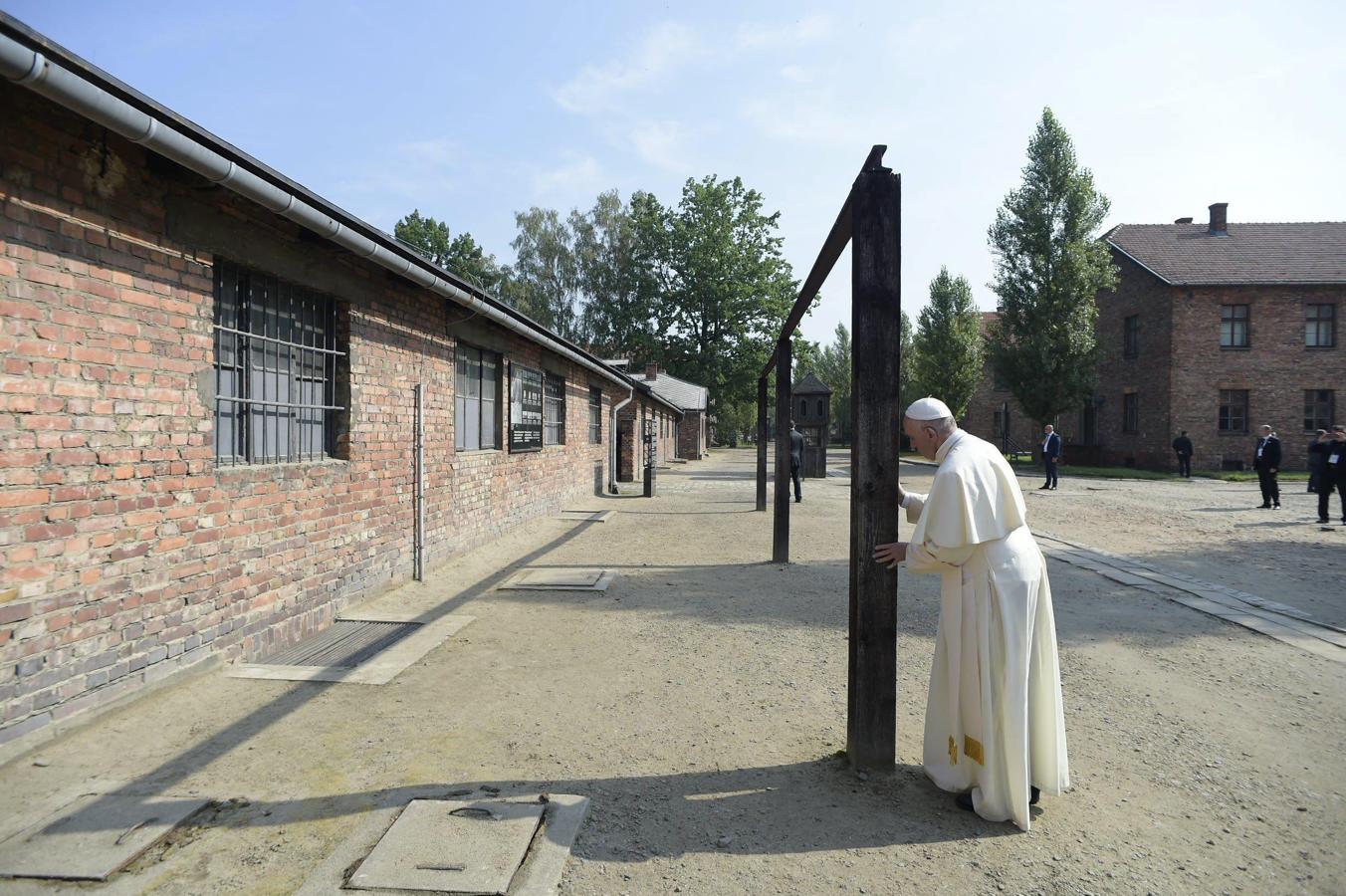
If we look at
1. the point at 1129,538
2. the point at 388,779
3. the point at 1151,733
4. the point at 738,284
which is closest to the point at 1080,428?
the point at 738,284

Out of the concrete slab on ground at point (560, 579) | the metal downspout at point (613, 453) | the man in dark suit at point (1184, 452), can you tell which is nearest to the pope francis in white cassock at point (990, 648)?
the concrete slab on ground at point (560, 579)

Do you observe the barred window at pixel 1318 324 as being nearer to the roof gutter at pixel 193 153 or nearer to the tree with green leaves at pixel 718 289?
the tree with green leaves at pixel 718 289

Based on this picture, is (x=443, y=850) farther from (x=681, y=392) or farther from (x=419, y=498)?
(x=681, y=392)

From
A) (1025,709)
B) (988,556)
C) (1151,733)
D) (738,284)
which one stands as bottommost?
(1151,733)

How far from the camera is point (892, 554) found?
3.45 meters

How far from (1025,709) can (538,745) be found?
7.38 feet

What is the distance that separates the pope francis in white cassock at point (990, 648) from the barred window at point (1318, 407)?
3267 cm

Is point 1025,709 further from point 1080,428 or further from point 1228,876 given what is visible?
point 1080,428

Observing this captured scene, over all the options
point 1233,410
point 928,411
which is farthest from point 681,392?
point 928,411

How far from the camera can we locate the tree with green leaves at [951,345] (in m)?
42.7

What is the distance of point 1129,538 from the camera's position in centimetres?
1165

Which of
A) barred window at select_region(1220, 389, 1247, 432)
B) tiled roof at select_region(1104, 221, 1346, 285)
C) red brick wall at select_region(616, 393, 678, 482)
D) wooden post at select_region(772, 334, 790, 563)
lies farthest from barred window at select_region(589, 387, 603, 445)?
barred window at select_region(1220, 389, 1247, 432)

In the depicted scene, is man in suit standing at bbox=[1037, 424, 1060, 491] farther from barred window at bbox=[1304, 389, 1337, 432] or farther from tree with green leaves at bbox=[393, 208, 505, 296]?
tree with green leaves at bbox=[393, 208, 505, 296]

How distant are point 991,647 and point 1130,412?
32.8 metres
